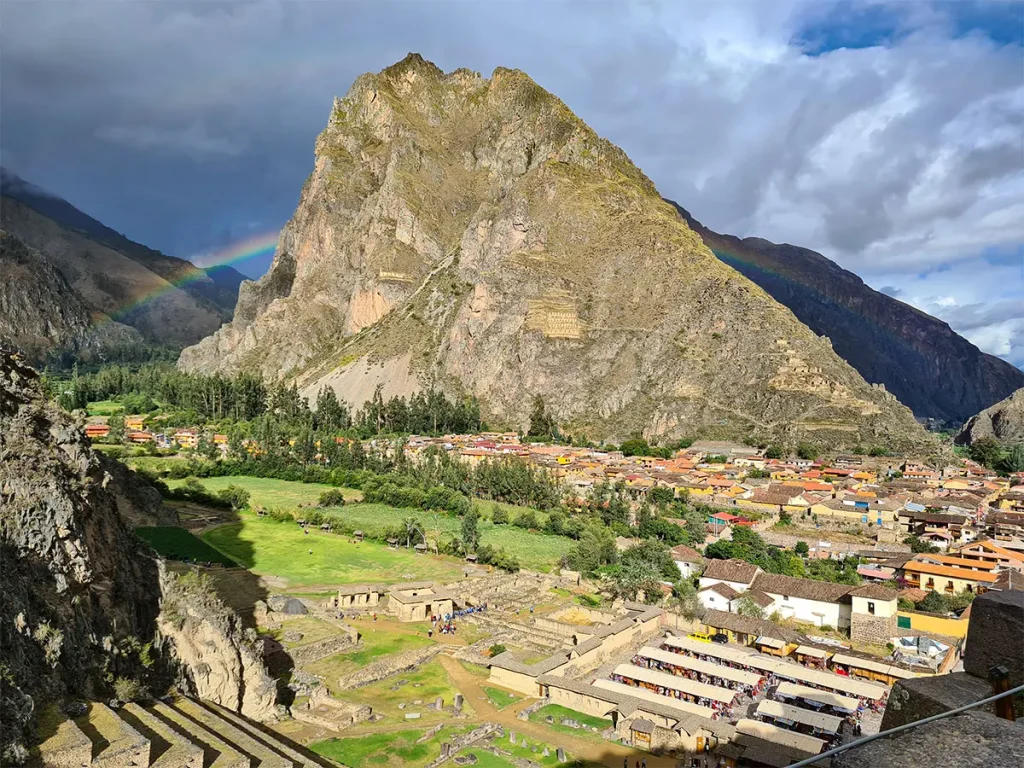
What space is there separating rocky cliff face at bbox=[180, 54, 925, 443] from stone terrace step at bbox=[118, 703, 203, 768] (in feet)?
299

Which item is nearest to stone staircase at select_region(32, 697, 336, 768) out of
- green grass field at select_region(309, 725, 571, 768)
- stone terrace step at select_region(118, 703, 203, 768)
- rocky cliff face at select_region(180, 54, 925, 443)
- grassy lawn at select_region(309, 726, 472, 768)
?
stone terrace step at select_region(118, 703, 203, 768)

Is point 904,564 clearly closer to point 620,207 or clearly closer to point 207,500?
point 207,500

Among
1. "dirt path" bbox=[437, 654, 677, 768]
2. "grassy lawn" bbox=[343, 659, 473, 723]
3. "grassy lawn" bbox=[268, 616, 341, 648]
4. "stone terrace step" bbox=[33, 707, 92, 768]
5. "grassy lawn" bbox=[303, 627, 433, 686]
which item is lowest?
"grassy lawn" bbox=[343, 659, 473, 723]

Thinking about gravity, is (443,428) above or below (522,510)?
above

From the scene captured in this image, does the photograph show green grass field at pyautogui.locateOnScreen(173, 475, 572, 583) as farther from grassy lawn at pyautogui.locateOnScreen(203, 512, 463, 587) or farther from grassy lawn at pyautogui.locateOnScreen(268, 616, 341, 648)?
grassy lawn at pyautogui.locateOnScreen(268, 616, 341, 648)

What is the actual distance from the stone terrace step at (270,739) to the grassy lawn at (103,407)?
302 feet

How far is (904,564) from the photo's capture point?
43.8m

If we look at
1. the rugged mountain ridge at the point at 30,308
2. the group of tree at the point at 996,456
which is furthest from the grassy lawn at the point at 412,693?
the rugged mountain ridge at the point at 30,308

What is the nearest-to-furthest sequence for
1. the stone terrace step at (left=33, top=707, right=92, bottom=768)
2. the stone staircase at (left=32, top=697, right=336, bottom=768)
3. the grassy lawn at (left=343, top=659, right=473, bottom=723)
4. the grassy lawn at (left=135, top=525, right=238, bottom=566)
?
the stone terrace step at (left=33, top=707, right=92, bottom=768)
the stone staircase at (left=32, top=697, right=336, bottom=768)
the grassy lawn at (left=343, top=659, right=473, bottom=723)
the grassy lawn at (left=135, top=525, right=238, bottom=566)

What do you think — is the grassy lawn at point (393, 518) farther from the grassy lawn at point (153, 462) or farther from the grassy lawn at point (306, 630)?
the grassy lawn at point (306, 630)

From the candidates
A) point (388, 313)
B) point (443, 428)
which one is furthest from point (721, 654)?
point (388, 313)

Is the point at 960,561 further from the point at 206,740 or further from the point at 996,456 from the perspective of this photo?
the point at 996,456

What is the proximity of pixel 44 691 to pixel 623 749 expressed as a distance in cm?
1679

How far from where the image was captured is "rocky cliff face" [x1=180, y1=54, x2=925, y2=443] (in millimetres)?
105188
